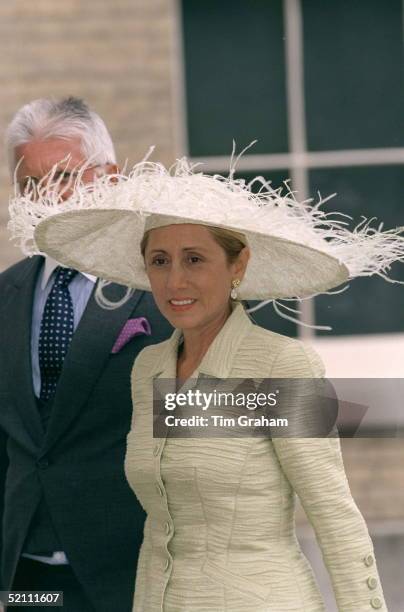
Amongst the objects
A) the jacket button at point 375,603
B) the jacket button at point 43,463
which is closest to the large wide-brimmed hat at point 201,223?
the jacket button at point 43,463

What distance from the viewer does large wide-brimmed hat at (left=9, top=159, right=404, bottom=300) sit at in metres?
2.15

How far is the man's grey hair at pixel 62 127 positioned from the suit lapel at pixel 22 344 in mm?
254

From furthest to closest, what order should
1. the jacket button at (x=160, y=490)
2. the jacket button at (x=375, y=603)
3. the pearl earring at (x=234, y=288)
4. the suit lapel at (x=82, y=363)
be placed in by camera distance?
the suit lapel at (x=82, y=363)
the pearl earring at (x=234, y=288)
the jacket button at (x=160, y=490)
the jacket button at (x=375, y=603)

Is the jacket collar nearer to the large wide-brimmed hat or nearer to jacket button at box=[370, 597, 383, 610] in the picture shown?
the large wide-brimmed hat

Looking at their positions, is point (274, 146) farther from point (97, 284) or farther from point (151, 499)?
point (151, 499)

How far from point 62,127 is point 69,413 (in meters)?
0.62

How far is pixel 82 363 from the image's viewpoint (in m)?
2.62

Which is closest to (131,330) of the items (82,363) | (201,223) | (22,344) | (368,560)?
(82,363)

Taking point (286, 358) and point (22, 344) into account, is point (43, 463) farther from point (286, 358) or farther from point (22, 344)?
point (286, 358)

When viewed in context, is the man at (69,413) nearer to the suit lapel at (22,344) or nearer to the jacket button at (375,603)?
the suit lapel at (22,344)

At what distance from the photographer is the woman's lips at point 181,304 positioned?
2188 mm

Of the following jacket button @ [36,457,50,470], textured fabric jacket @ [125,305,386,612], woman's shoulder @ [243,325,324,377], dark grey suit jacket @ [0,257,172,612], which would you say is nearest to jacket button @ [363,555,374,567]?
textured fabric jacket @ [125,305,386,612]

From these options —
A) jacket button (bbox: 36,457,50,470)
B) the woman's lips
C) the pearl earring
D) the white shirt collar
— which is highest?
the white shirt collar

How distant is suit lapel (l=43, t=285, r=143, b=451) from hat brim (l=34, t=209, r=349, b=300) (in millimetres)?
150
